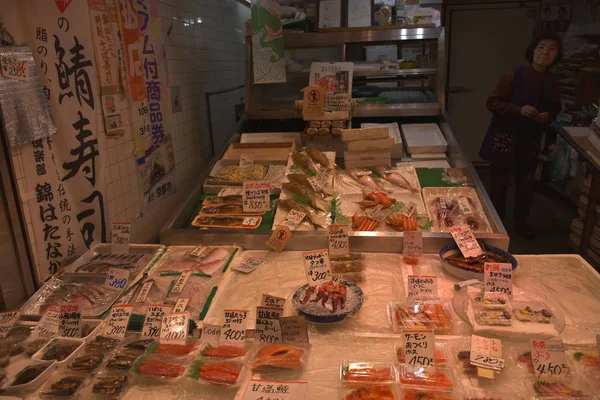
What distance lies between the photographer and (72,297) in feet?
7.75

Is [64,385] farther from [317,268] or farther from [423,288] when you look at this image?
[423,288]

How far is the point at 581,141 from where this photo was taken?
14.1ft

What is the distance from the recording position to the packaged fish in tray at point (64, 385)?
5.75 ft

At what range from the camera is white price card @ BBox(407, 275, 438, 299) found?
2.24 metres

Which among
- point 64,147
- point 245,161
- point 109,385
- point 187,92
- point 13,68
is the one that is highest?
point 13,68

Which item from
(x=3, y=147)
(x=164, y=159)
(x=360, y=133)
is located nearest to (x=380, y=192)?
(x=360, y=133)

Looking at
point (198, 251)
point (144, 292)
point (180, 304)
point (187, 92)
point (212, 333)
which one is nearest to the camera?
point (212, 333)

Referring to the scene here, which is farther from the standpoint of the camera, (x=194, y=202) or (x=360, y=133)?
(x=360, y=133)

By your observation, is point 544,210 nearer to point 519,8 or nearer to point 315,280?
point 519,8

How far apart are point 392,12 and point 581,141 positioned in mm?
2222

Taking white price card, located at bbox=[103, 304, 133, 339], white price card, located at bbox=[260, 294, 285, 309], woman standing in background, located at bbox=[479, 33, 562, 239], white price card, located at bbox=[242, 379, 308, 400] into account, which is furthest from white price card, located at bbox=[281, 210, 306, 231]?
woman standing in background, located at bbox=[479, 33, 562, 239]

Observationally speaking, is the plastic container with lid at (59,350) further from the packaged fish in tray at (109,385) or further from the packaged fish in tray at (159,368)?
the packaged fish in tray at (159,368)

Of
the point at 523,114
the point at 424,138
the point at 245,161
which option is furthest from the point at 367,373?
the point at 523,114

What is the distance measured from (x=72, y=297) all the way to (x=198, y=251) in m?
0.74
